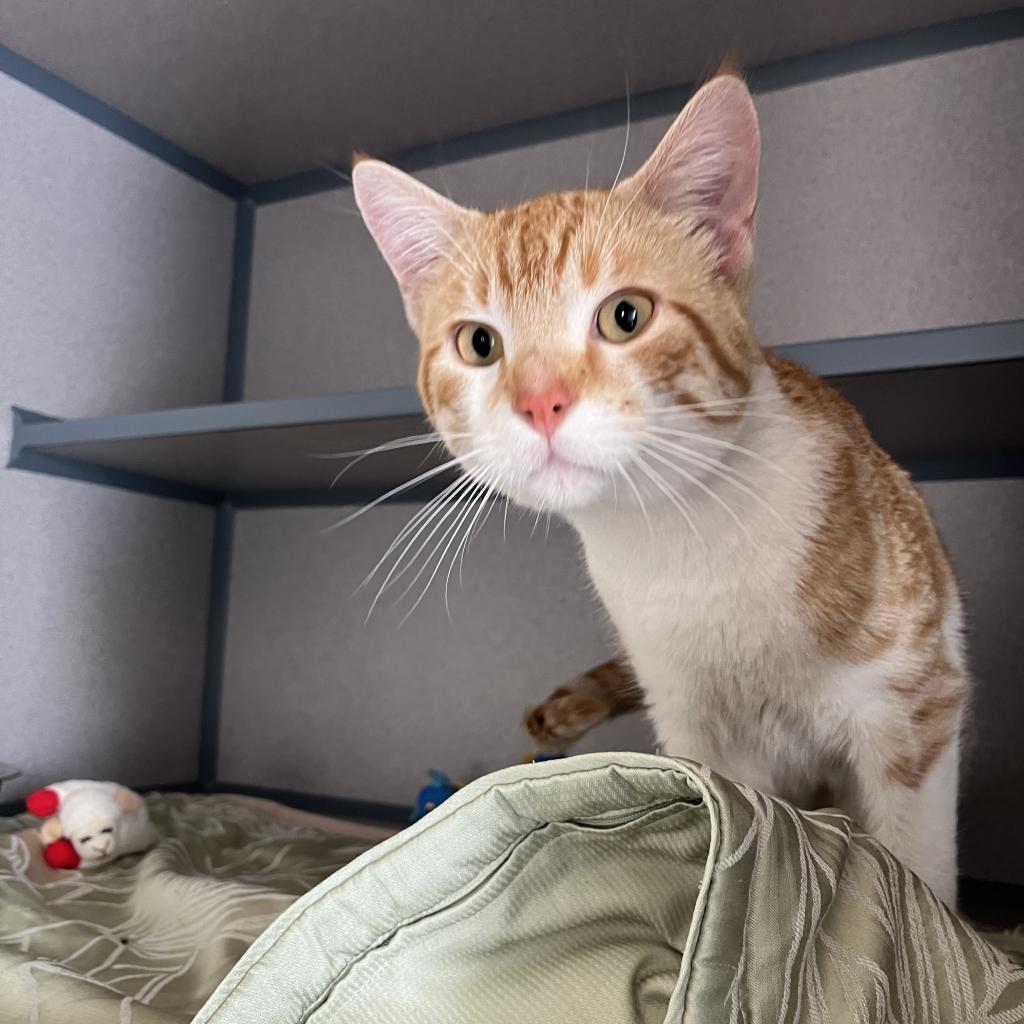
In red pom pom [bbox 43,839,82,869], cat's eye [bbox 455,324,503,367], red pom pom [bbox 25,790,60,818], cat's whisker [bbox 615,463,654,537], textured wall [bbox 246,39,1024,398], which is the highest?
textured wall [bbox 246,39,1024,398]

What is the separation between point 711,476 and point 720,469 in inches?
1.0

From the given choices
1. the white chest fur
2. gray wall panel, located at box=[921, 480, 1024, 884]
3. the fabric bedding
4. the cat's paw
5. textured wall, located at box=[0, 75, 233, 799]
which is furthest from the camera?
textured wall, located at box=[0, 75, 233, 799]

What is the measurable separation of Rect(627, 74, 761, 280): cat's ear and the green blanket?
790 mm

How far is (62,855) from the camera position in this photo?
1.20 meters

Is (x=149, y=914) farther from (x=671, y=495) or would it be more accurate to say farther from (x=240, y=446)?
(x=671, y=495)

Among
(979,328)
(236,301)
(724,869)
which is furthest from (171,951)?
(236,301)

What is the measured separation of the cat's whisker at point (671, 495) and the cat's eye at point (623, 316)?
12 centimetres

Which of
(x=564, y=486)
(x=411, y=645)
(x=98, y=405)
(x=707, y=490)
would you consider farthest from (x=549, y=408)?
(x=98, y=405)

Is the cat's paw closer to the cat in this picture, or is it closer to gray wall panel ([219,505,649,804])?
the cat

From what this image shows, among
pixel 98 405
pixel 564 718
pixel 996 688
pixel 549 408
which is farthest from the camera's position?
pixel 98 405

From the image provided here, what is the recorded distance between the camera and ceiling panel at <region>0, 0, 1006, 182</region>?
1354 mm

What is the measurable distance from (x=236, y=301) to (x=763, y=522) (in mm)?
1444

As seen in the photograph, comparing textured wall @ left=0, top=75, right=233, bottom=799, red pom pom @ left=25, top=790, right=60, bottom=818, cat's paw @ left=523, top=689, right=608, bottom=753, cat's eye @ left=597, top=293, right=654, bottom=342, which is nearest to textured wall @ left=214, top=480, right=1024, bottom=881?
textured wall @ left=0, top=75, right=233, bottom=799

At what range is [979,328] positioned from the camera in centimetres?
86
